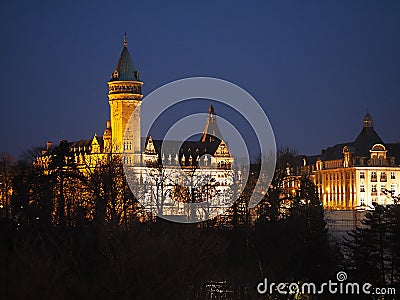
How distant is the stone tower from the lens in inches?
5502

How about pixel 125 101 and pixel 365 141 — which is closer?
pixel 365 141

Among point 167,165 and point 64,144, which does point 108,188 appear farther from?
point 167,165

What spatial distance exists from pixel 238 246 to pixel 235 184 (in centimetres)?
2196

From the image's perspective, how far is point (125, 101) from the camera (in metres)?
140

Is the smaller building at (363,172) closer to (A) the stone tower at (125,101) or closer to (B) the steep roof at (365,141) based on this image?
(B) the steep roof at (365,141)

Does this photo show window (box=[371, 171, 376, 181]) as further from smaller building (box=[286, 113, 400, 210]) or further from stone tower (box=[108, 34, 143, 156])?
stone tower (box=[108, 34, 143, 156])

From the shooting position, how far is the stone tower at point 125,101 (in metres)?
Answer: 140

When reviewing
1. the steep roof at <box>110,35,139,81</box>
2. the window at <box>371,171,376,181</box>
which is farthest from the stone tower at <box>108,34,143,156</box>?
the window at <box>371,171,376,181</box>

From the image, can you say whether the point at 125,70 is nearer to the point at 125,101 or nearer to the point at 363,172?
the point at 125,101

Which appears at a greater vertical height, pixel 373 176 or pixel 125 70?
pixel 125 70

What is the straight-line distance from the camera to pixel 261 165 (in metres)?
76.6

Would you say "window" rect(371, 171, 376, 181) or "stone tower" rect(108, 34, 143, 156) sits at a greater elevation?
"stone tower" rect(108, 34, 143, 156)

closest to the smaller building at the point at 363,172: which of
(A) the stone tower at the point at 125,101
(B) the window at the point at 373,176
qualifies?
(B) the window at the point at 373,176

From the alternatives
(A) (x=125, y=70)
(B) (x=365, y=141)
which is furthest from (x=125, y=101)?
(B) (x=365, y=141)
